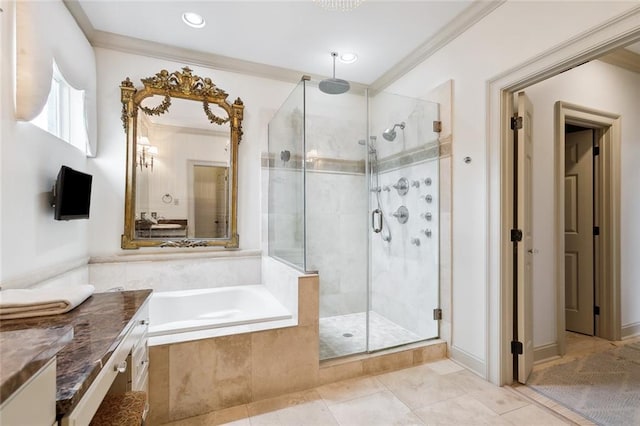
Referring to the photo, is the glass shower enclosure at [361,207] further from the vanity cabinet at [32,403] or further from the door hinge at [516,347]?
the vanity cabinet at [32,403]

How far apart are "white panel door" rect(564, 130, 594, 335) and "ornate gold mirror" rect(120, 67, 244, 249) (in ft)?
11.5

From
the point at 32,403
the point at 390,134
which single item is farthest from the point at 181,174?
the point at 32,403

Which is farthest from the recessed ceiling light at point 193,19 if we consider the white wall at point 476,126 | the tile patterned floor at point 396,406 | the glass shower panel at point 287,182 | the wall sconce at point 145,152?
the tile patterned floor at point 396,406

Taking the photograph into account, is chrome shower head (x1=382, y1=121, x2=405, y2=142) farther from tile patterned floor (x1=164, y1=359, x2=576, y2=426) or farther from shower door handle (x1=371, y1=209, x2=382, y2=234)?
tile patterned floor (x1=164, y1=359, x2=576, y2=426)

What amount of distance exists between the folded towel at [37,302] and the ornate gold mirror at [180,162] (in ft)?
4.94

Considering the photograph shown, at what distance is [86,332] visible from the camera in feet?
3.46

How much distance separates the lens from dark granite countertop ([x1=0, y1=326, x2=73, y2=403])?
18.7 inches

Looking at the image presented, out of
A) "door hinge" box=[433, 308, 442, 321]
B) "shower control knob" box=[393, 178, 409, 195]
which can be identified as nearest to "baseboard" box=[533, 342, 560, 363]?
"door hinge" box=[433, 308, 442, 321]

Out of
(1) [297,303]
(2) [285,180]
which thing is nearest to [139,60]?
(2) [285,180]

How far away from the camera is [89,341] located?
98 centimetres

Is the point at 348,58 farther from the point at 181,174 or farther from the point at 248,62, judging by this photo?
the point at 181,174

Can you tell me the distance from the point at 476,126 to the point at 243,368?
242 cm

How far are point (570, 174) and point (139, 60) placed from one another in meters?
4.52

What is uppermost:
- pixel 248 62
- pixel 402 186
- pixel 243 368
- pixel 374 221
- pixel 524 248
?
pixel 248 62
